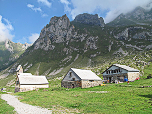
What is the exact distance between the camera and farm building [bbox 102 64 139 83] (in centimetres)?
4934

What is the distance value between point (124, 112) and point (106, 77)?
44.8 metres

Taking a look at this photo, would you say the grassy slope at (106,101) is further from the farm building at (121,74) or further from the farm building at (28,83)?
the farm building at (28,83)

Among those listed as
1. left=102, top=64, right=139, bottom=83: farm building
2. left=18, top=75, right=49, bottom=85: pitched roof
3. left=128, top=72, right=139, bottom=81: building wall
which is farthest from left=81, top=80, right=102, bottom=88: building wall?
left=18, top=75, right=49, bottom=85: pitched roof

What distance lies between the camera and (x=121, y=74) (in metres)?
51.1

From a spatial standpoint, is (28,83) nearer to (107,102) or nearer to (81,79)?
(81,79)

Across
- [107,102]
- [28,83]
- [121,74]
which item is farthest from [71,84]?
[107,102]

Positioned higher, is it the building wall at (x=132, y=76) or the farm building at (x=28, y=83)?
the building wall at (x=132, y=76)

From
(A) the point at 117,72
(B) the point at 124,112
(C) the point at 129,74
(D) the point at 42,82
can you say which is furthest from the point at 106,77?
(B) the point at 124,112

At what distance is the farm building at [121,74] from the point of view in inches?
1943

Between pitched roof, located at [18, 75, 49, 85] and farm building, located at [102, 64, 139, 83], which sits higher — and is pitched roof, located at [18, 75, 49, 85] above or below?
below

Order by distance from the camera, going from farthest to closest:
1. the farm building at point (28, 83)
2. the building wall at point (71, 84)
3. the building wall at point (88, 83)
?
the farm building at point (28, 83)
the building wall at point (71, 84)
the building wall at point (88, 83)

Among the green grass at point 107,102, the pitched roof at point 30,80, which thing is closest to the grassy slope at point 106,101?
the green grass at point 107,102

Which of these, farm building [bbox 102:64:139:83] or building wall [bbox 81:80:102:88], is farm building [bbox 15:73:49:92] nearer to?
building wall [bbox 81:80:102:88]

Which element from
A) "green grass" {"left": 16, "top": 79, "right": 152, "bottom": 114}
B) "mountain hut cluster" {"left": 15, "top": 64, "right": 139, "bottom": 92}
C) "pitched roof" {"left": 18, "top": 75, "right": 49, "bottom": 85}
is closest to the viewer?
"green grass" {"left": 16, "top": 79, "right": 152, "bottom": 114}
